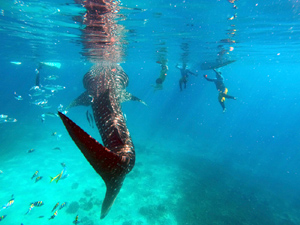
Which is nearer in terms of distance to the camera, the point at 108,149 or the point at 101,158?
the point at 101,158

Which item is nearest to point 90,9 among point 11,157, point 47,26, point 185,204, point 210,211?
point 47,26

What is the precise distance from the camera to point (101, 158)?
1834mm

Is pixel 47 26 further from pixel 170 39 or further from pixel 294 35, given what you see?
pixel 294 35

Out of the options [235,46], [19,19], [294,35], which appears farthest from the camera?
[235,46]

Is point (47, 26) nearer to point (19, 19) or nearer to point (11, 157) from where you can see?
point (19, 19)

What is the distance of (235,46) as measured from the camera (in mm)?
18312

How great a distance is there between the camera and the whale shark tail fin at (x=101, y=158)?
1.62 m

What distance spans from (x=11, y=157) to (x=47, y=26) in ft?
48.2

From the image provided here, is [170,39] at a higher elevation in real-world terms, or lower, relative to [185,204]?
higher

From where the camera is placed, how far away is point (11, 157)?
1897cm

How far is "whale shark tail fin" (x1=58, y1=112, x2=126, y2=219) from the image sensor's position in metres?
1.62

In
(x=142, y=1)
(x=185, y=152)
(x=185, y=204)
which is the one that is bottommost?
(x=185, y=152)

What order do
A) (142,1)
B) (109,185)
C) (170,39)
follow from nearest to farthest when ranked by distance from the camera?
(109,185), (142,1), (170,39)

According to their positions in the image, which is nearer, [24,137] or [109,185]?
[109,185]
